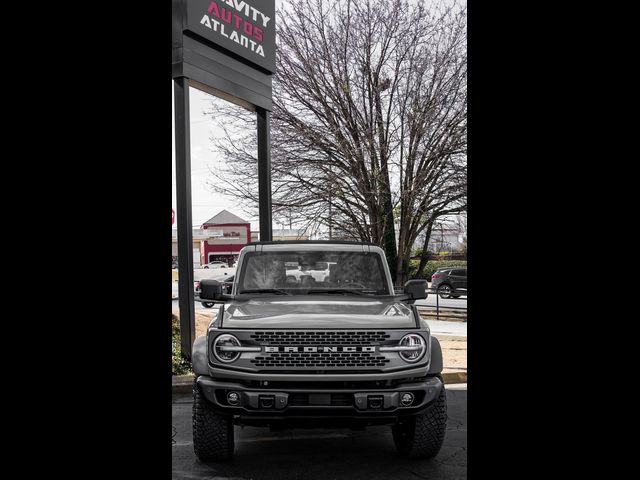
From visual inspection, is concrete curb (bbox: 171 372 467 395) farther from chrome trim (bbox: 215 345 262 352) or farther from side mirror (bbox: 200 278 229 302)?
chrome trim (bbox: 215 345 262 352)

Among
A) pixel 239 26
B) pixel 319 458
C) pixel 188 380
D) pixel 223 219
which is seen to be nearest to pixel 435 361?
pixel 319 458

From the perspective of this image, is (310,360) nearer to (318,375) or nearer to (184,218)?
(318,375)

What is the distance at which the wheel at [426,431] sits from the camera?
467cm

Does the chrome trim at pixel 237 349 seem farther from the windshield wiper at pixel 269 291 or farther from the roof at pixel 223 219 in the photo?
the roof at pixel 223 219

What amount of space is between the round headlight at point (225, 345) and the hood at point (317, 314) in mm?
94

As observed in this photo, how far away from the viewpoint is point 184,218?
8.76m

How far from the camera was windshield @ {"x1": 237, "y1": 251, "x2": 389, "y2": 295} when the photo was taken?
5.73 metres

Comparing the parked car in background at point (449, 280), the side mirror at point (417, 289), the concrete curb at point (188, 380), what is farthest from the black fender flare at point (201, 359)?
the parked car in background at point (449, 280)

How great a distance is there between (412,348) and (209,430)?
167 centimetres
